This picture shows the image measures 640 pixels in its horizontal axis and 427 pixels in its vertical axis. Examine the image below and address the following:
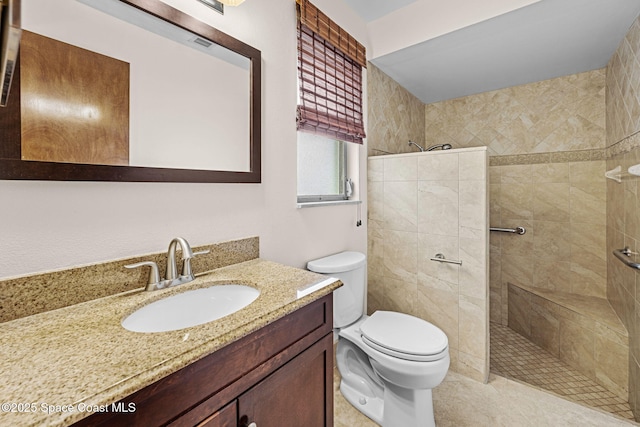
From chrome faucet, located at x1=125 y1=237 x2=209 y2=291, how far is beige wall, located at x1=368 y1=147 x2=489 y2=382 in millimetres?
1453

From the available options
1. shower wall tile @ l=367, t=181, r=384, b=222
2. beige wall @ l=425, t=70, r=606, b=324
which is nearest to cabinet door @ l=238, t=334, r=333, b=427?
shower wall tile @ l=367, t=181, r=384, b=222

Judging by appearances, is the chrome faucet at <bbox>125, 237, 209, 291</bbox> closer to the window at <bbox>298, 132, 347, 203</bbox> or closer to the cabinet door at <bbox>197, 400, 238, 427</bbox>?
the cabinet door at <bbox>197, 400, 238, 427</bbox>

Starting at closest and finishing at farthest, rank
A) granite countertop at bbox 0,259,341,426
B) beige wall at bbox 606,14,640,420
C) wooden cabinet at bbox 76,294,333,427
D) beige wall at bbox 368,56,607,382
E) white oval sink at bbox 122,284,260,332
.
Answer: granite countertop at bbox 0,259,341,426
wooden cabinet at bbox 76,294,333,427
white oval sink at bbox 122,284,260,332
beige wall at bbox 606,14,640,420
beige wall at bbox 368,56,607,382

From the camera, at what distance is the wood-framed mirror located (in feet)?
2.51

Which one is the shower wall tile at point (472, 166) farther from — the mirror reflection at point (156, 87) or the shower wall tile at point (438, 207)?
the mirror reflection at point (156, 87)

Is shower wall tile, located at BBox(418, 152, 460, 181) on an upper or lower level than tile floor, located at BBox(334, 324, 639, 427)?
→ upper

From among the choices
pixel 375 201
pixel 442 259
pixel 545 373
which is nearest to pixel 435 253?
pixel 442 259

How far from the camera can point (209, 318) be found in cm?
98

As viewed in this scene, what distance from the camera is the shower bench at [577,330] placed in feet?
5.51

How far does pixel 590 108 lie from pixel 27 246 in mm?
3457

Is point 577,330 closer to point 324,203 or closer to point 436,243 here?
point 436,243

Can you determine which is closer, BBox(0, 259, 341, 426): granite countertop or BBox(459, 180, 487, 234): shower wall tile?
BBox(0, 259, 341, 426): granite countertop

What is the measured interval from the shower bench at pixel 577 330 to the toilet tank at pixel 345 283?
157 centimetres

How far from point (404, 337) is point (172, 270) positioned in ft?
3.70
